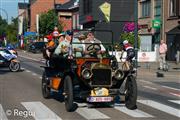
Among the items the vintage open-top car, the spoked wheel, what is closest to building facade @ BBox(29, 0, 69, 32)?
the spoked wheel

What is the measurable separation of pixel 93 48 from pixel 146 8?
36082 millimetres

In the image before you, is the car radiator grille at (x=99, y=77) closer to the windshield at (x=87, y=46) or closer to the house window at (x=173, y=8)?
the windshield at (x=87, y=46)

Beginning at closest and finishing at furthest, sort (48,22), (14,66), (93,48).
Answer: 1. (93,48)
2. (14,66)
3. (48,22)

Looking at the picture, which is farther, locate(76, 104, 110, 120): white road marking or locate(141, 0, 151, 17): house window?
locate(141, 0, 151, 17): house window

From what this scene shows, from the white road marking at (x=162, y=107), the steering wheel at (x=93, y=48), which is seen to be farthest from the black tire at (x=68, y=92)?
the white road marking at (x=162, y=107)

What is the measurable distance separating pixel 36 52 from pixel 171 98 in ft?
159

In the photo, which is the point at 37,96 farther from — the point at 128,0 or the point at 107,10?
the point at 128,0

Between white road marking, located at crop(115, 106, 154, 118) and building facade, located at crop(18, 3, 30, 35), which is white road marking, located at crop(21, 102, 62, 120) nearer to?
white road marking, located at crop(115, 106, 154, 118)

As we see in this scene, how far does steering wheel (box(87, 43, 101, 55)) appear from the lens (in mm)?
11950

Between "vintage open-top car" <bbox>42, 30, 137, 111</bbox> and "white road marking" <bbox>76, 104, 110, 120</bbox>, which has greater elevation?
"vintage open-top car" <bbox>42, 30, 137, 111</bbox>

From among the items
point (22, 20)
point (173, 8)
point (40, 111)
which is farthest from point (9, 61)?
point (22, 20)

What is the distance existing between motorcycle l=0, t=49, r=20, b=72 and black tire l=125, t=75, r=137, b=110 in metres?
14.0

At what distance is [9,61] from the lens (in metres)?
25.2

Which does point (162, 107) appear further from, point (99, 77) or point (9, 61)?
point (9, 61)
